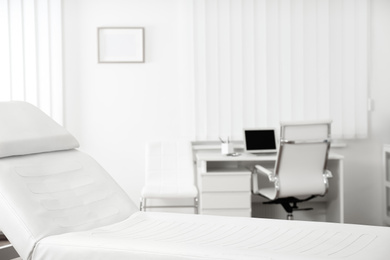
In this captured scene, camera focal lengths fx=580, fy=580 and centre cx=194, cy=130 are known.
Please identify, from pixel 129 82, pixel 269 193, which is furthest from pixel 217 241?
pixel 129 82

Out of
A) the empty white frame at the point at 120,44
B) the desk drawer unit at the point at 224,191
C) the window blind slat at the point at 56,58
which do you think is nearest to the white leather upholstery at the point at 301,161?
the desk drawer unit at the point at 224,191

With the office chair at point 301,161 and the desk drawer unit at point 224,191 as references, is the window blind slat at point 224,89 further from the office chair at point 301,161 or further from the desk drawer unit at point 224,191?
the office chair at point 301,161

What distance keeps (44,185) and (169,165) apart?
218 centimetres

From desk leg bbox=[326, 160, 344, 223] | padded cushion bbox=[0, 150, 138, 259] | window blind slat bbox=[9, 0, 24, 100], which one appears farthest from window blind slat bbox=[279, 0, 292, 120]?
padded cushion bbox=[0, 150, 138, 259]

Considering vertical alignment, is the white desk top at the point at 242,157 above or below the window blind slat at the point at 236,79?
below

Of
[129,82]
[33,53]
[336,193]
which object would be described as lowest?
[336,193]

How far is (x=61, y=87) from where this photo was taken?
16.1 ft

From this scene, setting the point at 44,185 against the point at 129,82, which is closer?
the point at 44,185

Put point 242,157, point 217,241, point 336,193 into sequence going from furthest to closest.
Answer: point 336,193 → point 242,157 → point 217,241

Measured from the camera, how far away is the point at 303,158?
4.05 meters

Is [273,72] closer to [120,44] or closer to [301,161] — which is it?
[301,161]

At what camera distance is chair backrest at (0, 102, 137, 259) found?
2.28 metres

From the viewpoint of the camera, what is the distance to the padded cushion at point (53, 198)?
2.26m

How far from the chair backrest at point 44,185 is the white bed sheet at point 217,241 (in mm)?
92
